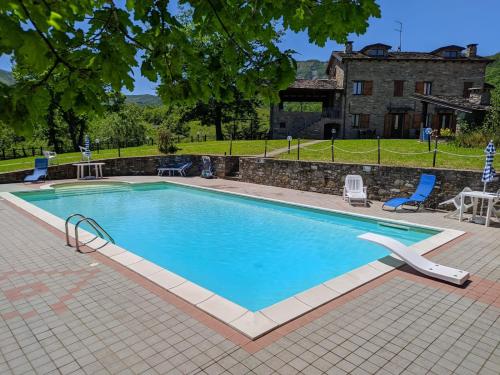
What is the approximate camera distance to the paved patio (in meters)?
3.79

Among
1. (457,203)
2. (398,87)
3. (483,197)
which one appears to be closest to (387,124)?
(398,87)

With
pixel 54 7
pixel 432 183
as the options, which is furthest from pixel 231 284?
pixel 432 183

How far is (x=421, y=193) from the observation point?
11.7 meters

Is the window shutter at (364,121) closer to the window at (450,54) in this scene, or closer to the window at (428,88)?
the window at (428,88)

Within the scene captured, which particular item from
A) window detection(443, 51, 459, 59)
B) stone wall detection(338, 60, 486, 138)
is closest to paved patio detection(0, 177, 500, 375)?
stone wall detection(338, 60, 486, 138)

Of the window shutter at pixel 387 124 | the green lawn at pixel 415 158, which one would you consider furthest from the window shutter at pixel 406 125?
the green lawn at pixel 415 158

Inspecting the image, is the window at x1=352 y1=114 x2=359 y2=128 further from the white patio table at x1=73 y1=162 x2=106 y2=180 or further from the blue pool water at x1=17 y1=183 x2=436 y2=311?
the white patio table at x1=73 y1=162 x2=106 y2=180

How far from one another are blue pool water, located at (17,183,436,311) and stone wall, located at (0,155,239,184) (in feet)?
11.4

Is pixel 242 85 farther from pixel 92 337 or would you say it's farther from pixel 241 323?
pixel 92 337

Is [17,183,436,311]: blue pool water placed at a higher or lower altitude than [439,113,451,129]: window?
lower

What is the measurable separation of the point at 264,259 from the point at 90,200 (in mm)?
10018

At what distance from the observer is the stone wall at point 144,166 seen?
63.8 feet

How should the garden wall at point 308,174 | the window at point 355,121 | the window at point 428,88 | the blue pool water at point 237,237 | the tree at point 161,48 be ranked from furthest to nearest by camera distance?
the window at point 355,121 < the window at point 428,88 < the garden wall at point 308,174 < the blue pool water at point 237,237 < the tree at point 161,48

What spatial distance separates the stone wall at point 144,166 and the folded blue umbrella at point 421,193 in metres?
10.6
